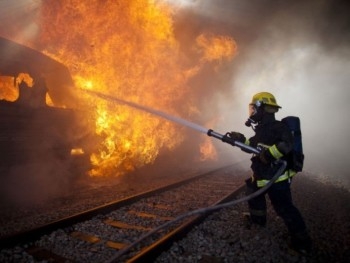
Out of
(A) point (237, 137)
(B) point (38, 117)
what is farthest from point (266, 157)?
(B) point (38, 117)

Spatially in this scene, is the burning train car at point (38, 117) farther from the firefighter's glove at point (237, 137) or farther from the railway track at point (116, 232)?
the firefighter's glove at point (237, 137)

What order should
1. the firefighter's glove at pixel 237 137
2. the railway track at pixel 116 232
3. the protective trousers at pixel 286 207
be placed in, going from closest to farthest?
1. the railway track at pixel 116 232
2. the protective trousers at pixel 286 207
3. the firefighter's glove at pixel 237 137

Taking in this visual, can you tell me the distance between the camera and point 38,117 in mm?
8531

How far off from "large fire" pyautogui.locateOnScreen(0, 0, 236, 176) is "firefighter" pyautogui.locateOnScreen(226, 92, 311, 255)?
701 centimetres

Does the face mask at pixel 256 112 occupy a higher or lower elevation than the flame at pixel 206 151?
higher

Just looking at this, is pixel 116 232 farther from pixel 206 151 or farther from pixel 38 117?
pixel 206 151

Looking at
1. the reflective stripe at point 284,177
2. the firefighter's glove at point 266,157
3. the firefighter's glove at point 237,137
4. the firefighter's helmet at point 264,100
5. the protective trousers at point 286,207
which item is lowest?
the protective trousers at point 286,207

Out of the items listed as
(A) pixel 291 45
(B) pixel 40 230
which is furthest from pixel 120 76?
(A) pixel 291 45

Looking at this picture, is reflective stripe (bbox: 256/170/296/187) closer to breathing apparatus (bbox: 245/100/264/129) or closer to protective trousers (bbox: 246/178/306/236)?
protective trousers (bbox: 246/178/306/236)

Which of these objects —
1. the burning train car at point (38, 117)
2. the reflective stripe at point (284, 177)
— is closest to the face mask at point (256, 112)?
the reflective stripe at point (284, 177)

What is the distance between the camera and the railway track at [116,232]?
3.98 m

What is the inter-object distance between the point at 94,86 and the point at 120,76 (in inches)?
53.5

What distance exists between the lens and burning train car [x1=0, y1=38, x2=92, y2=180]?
25.3ft

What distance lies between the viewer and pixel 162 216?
20.4 feet
